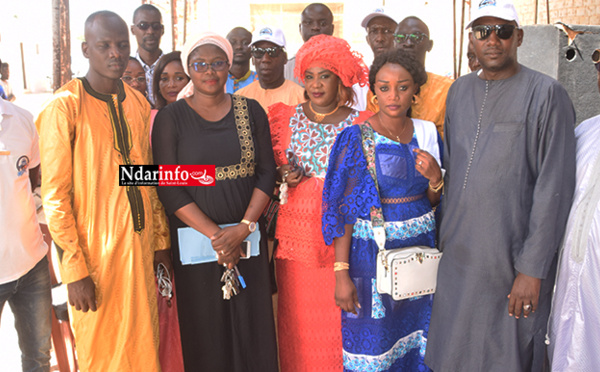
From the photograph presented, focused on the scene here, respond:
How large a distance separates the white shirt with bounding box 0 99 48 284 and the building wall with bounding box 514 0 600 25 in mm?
9028

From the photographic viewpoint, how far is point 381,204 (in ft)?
8.50

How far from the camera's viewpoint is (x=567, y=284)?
7.98 ft

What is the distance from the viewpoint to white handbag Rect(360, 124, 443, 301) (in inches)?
98.0

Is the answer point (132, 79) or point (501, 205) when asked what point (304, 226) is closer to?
point (501, 205)

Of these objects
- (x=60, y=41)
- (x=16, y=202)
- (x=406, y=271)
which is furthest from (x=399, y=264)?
(x=60, y=41)

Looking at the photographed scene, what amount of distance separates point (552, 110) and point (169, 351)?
2690 mm

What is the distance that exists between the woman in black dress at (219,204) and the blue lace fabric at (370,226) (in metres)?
0.50

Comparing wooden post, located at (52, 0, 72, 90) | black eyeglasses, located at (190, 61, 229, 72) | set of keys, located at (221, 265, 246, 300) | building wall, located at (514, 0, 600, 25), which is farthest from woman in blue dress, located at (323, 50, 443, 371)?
building wall, located at (514, 0, 600, 25)

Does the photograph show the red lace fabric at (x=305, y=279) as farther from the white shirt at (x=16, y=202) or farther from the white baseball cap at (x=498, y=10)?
the white shirt at (x=16, y=202)

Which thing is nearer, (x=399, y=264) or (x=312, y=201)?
(x=399, y=264)

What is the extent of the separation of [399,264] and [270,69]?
2.55 m

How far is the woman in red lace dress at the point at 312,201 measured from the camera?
286 cm

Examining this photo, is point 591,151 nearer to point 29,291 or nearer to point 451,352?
point 451,352

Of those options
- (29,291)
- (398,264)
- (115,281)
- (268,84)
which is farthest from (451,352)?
(268,84)
